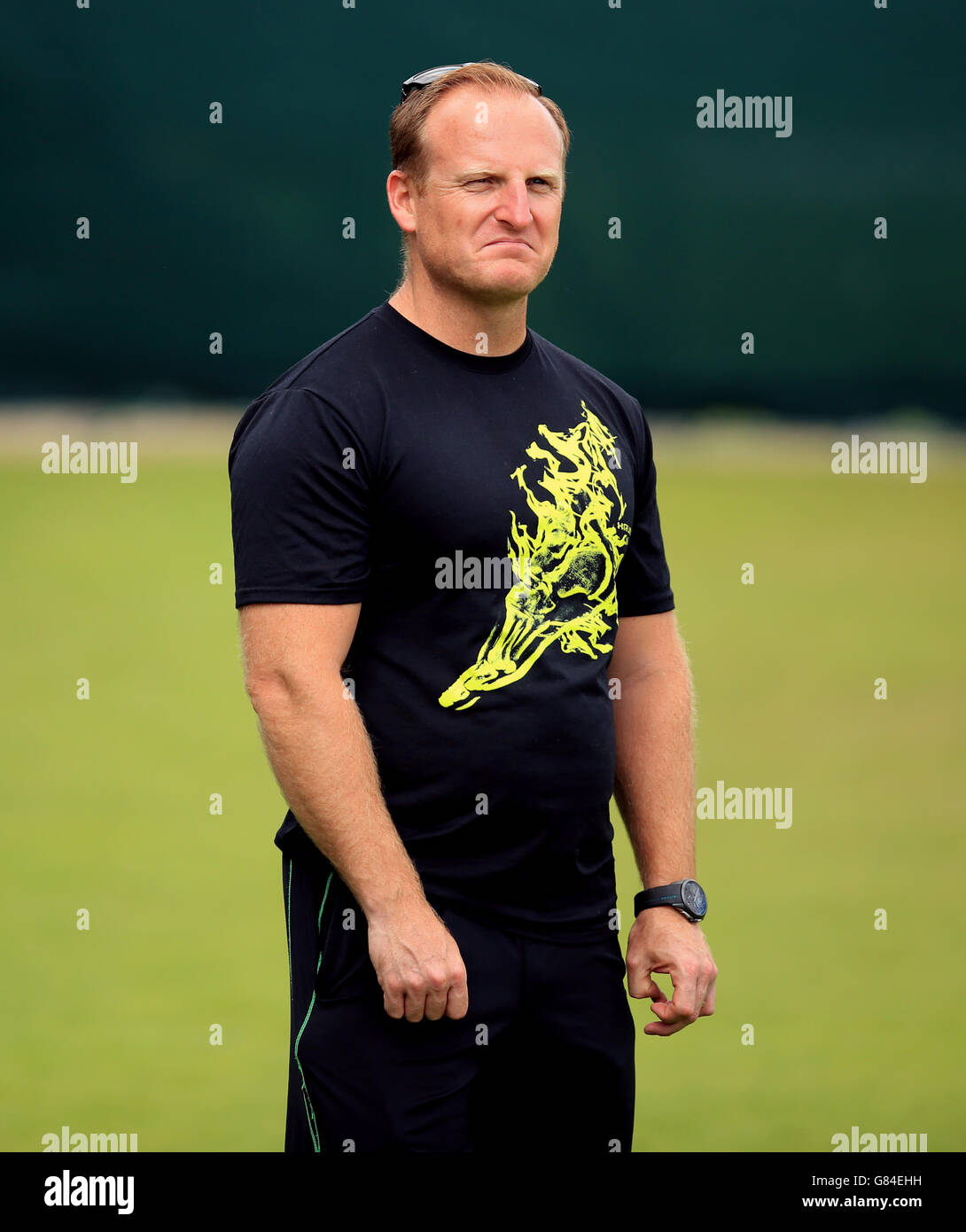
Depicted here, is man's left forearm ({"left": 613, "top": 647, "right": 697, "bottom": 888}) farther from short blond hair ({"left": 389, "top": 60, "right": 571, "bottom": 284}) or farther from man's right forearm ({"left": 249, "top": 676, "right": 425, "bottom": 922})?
short blond hair ({"left": 389, "top": 60, "right": 571, "bottom": 284})

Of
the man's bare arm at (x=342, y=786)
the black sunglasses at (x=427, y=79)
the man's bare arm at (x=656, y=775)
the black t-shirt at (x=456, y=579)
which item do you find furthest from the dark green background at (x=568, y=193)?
the man's bare arm at (x=342, y=786)

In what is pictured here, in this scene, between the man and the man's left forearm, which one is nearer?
the man

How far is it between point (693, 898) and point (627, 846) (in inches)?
114

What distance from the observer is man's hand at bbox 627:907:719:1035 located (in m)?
1.75

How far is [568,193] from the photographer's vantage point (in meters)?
9.59

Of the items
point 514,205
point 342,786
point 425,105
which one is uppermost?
point 425,105

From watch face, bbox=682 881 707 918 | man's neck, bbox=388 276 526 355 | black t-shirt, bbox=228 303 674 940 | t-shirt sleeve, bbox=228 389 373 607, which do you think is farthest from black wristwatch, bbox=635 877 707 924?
man's neck, bbox=388 276 526 355

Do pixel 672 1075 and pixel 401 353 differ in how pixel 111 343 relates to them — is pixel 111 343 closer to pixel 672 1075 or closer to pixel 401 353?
pixel 672 1075

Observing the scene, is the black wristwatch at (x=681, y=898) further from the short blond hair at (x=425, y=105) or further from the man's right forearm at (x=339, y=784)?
the short blond hair at (x=425, y=105)

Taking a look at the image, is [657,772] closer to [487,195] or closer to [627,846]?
[487,195]

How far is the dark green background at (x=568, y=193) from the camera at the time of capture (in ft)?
29.6

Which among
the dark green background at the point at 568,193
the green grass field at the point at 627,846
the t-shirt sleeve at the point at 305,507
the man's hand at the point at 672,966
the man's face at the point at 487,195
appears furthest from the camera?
the dark green background at the point at 568,193

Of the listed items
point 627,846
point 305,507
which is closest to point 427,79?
point 305,507

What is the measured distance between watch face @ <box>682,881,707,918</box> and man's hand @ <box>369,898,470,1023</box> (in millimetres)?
351
